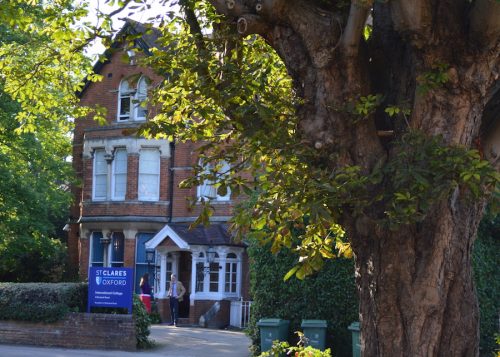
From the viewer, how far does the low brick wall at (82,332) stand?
1883 cm

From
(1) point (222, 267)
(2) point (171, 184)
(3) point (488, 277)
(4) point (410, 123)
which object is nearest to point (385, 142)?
(4) point (410, 123)

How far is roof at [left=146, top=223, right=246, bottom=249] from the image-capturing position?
1143 inches

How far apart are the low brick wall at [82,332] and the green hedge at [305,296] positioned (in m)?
3.63

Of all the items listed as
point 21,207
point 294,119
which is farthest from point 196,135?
point 21,207

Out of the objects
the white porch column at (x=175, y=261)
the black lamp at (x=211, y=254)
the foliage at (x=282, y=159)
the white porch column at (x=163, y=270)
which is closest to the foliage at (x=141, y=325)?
the black lamp at (x=211, y=254)

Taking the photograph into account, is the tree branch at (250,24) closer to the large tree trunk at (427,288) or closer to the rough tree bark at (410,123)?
the rough tree bark at (410,123)

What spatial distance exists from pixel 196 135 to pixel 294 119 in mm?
1535

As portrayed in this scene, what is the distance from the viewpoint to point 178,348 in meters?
19.7

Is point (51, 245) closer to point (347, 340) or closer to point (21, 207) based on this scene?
point (21, 207)

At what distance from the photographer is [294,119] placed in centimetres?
761

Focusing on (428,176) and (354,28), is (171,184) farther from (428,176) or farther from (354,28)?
(428,176)

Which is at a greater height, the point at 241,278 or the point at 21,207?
the point at 21,207

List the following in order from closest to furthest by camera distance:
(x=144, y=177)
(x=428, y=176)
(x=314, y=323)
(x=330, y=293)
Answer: (x=428, y=176)
(x=314, y=323)
(x=330, y=293)
(x=144, y=177)

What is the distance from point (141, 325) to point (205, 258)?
10221 mm
